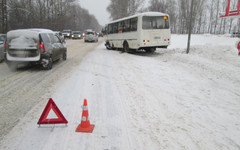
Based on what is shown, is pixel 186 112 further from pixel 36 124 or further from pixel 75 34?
pixel 75 34

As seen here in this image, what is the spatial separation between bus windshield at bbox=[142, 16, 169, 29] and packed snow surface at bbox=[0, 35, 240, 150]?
642 centimetres

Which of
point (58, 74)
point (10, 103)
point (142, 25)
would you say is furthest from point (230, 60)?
point (10, 103)

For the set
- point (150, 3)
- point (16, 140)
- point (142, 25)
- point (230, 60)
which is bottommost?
point (16, 140)

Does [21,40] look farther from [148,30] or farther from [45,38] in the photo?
[148,30]

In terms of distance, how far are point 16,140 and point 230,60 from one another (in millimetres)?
11445

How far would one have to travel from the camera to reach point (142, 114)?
4141 mm

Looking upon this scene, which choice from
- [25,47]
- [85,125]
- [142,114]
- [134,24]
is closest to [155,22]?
[134,24]

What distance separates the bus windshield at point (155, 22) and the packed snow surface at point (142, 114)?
21.1ft

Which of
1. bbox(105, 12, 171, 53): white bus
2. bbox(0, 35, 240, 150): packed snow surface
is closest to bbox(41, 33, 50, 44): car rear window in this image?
bbox(0, 35, 240, 150): packed snow surface

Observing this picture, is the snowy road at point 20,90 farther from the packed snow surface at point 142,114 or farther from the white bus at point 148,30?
the white bus at point 148,30

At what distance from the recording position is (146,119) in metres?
3.92

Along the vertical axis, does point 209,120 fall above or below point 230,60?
below

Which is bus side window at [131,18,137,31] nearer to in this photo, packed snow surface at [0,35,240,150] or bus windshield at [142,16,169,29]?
bus windshield at [142,16,169,29]

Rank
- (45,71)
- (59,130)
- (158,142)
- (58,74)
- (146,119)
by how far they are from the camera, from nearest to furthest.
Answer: (158,142), (59,130), (146,119), (58,74), (45,71)
